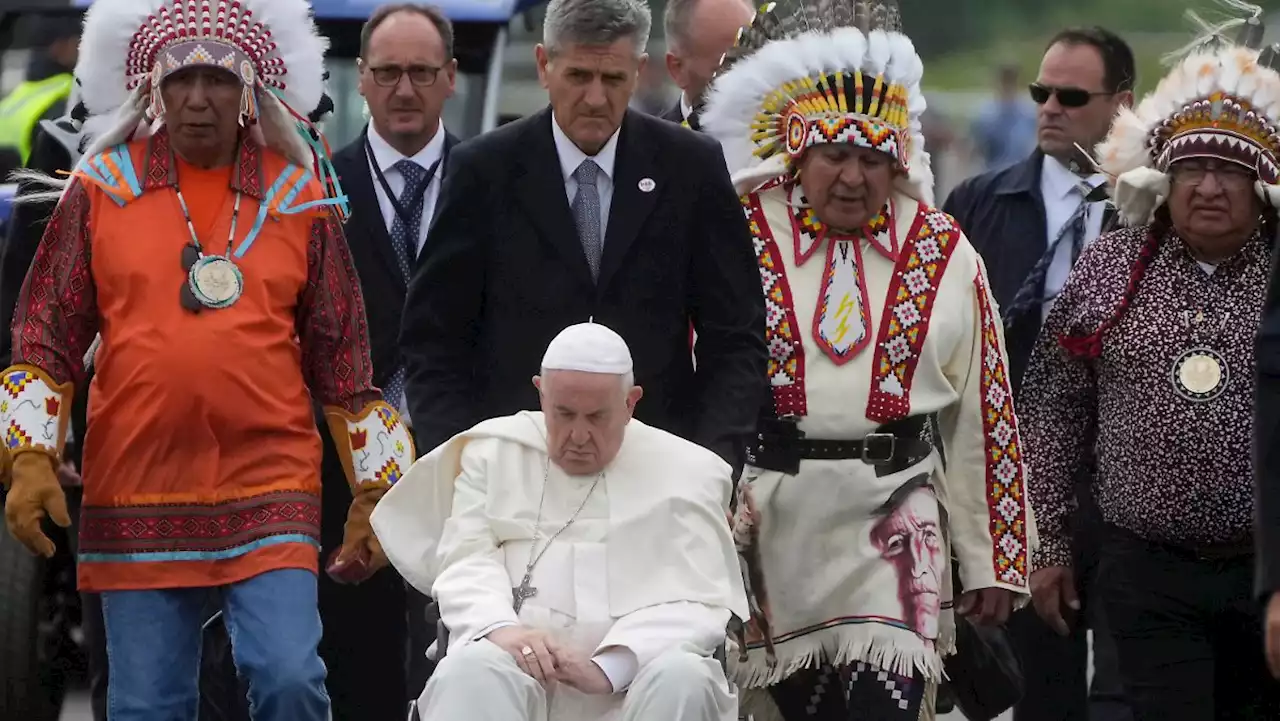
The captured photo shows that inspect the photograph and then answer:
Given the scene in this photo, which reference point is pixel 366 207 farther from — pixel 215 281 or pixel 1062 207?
pixel 1062 207

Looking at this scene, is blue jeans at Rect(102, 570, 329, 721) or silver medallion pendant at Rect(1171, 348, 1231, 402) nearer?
blue jeans at Rect(102, 570, 329, 721)

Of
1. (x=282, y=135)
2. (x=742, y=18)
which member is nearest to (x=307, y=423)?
(x=282, y=135)

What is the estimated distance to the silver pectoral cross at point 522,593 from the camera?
20.9ft

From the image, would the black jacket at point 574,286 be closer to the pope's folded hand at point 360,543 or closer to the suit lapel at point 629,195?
the suit lapel at point 629,195

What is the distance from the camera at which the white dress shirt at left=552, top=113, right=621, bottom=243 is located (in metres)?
7.03

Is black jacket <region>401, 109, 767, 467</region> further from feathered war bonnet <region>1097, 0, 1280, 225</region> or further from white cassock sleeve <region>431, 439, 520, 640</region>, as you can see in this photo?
feathered war bonnet <region>1097, 0, 1280, 225</region>

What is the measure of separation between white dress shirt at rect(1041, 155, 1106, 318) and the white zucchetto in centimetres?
272

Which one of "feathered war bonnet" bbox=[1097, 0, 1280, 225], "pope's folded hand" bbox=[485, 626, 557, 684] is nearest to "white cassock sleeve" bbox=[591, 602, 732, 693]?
"pope's folded hand" bbox=[485, 626, 557, 684]

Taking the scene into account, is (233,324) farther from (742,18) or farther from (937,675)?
Answer: (742,18)

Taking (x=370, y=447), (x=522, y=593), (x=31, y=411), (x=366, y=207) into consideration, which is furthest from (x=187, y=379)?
(x=366, y=207)

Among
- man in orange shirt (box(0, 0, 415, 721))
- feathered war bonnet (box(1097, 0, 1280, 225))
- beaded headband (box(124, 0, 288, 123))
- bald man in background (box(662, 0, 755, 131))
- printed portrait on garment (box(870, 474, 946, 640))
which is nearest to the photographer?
man in orange shirt (box(0, 0, 415, 721))

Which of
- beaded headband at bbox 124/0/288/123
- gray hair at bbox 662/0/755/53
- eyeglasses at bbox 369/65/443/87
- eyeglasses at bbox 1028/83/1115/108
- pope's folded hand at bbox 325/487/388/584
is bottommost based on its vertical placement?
pope's folded hand at bbox 325/487/388/584

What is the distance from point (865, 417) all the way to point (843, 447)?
100mm

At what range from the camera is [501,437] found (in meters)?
6.61
